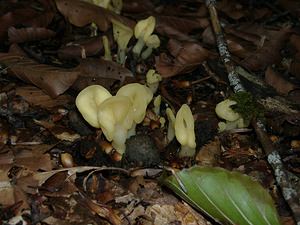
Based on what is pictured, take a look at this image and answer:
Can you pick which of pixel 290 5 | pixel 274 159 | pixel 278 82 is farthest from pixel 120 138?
pixel 290 5

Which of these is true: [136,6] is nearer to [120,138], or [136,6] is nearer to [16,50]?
[16,50]

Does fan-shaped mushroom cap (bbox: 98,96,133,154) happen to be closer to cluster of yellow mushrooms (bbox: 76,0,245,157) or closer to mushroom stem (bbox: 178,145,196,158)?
cluster of yellow mushrooms (bbox: 76,0,245,157)

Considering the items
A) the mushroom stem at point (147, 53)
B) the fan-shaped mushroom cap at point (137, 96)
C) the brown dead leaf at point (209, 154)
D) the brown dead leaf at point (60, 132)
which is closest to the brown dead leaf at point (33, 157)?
the brown dead leaf at point (60, 132)

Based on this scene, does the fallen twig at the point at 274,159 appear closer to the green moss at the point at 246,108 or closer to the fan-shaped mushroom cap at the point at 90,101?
the green moss at the point at 246,108

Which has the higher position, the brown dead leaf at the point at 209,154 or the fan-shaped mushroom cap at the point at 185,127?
the fan-shaped mushroom cap at the point at 185,127

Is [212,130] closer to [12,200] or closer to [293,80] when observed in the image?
[293,80]
